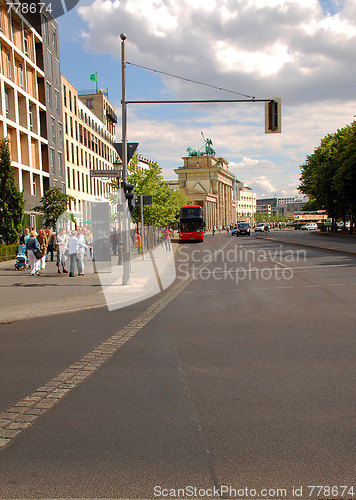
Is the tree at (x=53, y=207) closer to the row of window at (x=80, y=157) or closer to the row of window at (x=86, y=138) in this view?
the row of window at (x=80, y=157)

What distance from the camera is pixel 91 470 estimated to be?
3238 millimetres

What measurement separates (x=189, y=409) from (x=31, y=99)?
3970 centimetres

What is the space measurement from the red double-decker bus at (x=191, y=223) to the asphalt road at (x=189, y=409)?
44300mm

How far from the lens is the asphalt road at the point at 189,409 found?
10.2 ft

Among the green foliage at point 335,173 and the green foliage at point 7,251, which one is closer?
the green foliage at point 7,251

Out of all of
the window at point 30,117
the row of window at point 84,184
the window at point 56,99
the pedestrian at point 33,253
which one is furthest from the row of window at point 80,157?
the pedestrian at point 33,253

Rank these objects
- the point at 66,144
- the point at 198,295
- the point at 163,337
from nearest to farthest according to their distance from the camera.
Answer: the point at 163,337 < the point at 198,295 < the point at 66,144

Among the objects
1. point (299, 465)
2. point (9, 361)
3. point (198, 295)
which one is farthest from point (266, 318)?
point (299, 465)

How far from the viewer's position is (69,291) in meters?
13.2

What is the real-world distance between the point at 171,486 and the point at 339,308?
7.11 m

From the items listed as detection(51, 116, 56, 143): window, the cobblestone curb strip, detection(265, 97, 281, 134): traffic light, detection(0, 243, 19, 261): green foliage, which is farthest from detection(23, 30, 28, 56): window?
the cobblestone curb strip

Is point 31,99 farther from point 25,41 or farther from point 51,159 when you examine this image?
point 51,159

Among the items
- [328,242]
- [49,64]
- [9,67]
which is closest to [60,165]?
[49,64]

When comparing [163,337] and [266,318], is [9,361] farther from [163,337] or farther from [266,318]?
[266,318]
